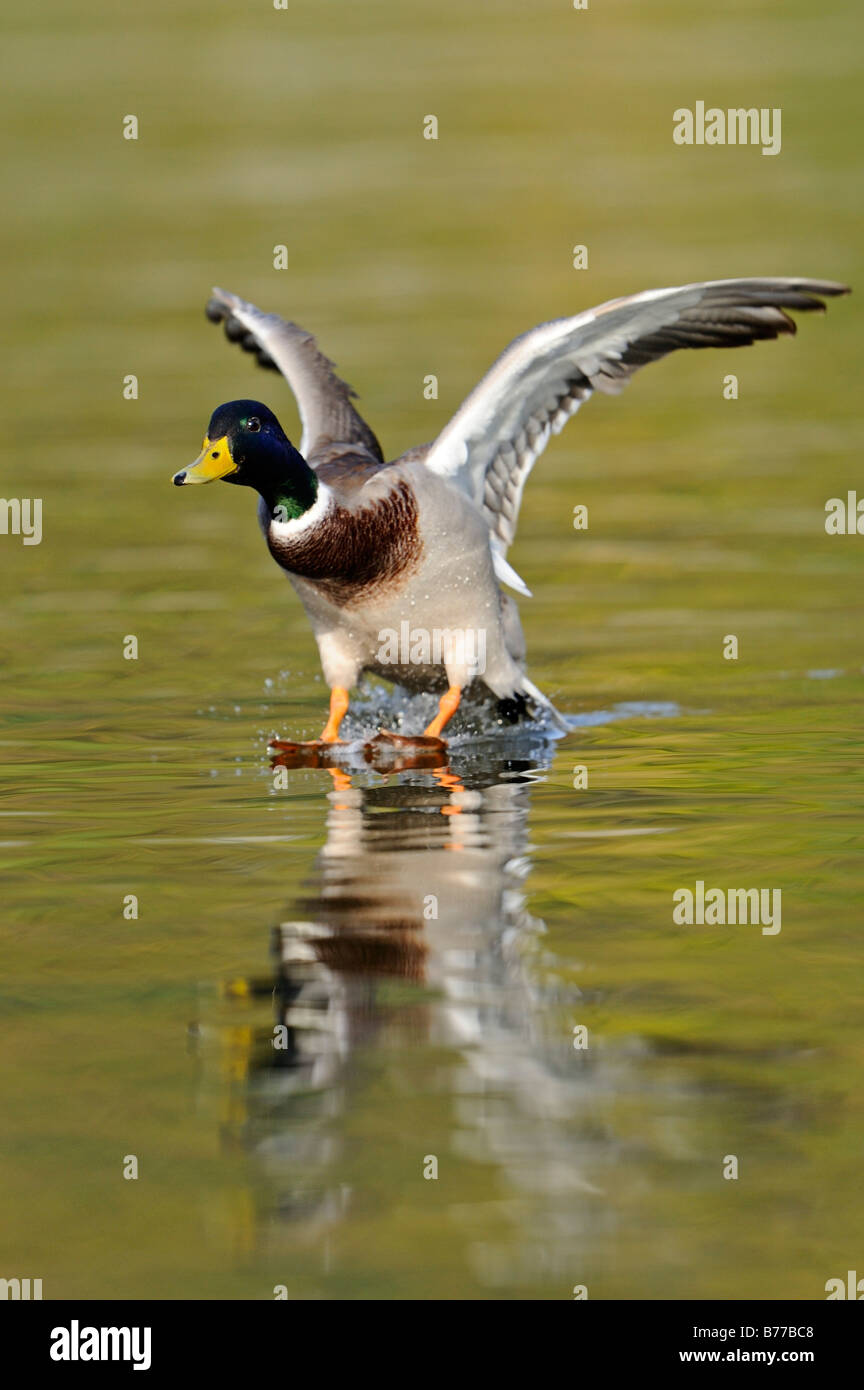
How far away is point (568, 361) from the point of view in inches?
432

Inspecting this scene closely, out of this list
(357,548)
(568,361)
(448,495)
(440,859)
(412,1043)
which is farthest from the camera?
(568,361)

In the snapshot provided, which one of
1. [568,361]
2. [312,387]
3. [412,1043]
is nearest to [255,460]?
[568,361]

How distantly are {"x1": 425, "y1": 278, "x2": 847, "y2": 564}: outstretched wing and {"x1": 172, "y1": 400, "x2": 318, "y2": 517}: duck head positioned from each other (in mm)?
929

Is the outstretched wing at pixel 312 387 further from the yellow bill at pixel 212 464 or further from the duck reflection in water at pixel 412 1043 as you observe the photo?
the duck reflection in water at pixel 412 1043

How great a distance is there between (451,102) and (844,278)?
1684 cm

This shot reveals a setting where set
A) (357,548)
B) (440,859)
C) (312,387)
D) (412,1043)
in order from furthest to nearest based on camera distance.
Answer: (312,387)
(357,548)
(440,859)
(412,1043)

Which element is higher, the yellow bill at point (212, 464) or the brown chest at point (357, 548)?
the yellow bill at point (212, 464)

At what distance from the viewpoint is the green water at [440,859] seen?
5551 mm

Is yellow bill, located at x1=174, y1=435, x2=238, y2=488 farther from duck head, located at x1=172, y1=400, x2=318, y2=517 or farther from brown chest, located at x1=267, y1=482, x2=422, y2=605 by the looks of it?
brown chest, located at x1=267, y1=482, x2=422, y2=605

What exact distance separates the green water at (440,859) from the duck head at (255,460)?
1152 millimetres

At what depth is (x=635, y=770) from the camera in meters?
9.83

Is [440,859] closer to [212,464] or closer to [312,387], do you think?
[212,464]

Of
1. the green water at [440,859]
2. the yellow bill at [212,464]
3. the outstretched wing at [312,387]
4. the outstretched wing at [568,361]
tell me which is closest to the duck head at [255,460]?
the yellow bill at [212,464]

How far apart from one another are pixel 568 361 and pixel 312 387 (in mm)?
1661
